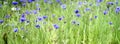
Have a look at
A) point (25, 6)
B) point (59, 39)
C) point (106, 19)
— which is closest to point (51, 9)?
point (25, 6)

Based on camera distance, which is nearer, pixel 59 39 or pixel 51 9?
pixel 59 39

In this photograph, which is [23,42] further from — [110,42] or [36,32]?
[110,42]

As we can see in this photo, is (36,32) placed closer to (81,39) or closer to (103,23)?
(81,39)

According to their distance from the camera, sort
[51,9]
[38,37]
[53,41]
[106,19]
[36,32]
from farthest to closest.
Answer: [51,9], [106,19], [36,32], [38,37], [53,41]

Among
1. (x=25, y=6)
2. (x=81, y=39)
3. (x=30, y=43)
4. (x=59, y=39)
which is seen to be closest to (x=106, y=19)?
(x=81, y=39)

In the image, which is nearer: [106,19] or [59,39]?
[59,39]

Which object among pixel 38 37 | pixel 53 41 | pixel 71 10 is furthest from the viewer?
pixel 71 10

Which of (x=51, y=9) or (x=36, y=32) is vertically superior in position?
(x=36, y=32)

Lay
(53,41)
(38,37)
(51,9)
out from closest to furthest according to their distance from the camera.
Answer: (53,41), (38,37), (51,9)

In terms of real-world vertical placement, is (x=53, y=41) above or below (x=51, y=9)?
above
